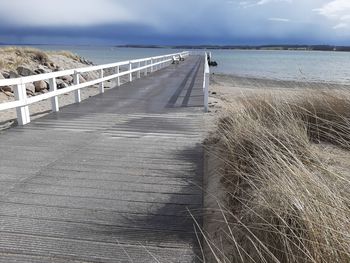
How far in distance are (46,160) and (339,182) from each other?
3907 mm

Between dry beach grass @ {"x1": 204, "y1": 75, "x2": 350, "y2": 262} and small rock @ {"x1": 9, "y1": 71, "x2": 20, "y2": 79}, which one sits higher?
dry beach grass @ {"x1": 204, "y1": 75, "x2": 350, "y2": 262}

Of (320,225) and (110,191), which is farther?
(110,191)

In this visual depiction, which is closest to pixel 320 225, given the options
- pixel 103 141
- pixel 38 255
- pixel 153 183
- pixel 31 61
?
pixel 38 255

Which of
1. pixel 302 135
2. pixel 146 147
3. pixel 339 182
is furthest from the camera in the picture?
pixel 146 147

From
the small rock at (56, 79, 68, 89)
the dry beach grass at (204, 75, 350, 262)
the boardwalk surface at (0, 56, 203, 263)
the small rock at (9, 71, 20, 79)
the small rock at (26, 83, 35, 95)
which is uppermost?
the dry beach grass at (204, 75, 350, 262)

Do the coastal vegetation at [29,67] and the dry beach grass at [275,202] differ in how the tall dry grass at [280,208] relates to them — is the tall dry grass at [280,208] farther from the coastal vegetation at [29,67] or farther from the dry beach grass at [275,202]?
the coastal vegetation at [29,67]

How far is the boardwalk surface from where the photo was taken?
123 inches

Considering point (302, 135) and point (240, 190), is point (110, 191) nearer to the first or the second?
point (240, 190)

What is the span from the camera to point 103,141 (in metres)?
6.52

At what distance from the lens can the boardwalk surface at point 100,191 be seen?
3.12 m

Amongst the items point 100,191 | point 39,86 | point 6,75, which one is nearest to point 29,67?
point 6,75

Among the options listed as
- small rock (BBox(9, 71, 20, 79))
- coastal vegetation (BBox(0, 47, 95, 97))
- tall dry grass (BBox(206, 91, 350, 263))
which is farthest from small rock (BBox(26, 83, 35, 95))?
tall dry grass (BBox(206, 91, 350, 263))

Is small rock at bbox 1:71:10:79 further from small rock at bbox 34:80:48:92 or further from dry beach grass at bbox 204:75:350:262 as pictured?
dry beach grass at bbox 204:75:350:262

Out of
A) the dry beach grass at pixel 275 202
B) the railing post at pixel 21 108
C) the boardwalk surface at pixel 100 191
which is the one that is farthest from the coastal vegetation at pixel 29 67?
the dry beach grass at pixel 275 202
